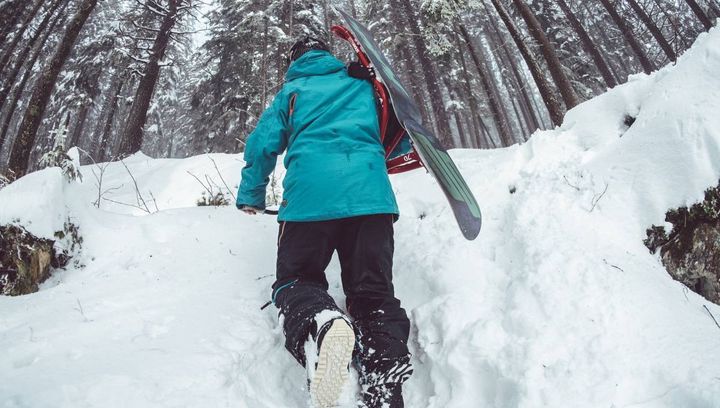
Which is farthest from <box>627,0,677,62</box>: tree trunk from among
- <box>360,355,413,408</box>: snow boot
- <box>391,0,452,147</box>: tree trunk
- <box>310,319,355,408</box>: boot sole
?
<box>310,319,355,408</box>: boot sole

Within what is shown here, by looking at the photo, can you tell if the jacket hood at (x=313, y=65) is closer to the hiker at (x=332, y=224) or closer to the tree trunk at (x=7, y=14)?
the hiker at (x=332, y=224)

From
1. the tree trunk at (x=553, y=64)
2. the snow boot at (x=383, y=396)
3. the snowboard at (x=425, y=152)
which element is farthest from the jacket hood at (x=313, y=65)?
the tree trunk at (x=553, y=64)

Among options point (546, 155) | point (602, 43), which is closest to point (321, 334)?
point (546, 155)

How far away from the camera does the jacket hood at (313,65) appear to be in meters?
2.79

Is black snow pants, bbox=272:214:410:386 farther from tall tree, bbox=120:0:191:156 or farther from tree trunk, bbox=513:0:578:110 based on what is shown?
tall tree, bbox=120:0:191:156

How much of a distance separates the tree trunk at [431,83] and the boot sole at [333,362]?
1207 centimetres

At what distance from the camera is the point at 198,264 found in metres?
3.26

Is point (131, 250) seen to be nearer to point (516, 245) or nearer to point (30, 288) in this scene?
point (30, 288)

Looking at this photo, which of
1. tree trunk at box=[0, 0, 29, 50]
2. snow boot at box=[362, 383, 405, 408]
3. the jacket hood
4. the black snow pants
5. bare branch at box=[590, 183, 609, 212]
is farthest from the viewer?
tree trunk at box=[0, 0, 29, 50]

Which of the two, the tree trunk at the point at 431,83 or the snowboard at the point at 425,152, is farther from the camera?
the tree trunk at the point at 431,83

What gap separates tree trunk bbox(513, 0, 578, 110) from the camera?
7.64 meters

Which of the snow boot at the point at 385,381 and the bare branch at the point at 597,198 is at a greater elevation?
the bare branch at the point at 597,198

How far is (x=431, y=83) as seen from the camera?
1348 centimetres

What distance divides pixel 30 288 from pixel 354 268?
9.45ft
